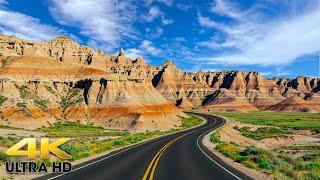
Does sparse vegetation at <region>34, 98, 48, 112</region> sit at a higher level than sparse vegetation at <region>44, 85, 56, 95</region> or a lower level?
lower

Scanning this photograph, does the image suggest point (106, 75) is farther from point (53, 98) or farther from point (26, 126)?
point (26, 126)

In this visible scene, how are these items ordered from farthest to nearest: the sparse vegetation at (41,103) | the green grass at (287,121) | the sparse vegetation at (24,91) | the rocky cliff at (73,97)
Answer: the green grass at (287,121), the sparse vegetation at (24,91), the sparse vegetation at (41,103), the rocky cliff at (73,97)

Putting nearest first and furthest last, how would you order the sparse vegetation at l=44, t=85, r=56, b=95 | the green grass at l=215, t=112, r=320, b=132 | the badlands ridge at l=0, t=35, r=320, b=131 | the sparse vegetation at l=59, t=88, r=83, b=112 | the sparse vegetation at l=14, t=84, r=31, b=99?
the badlands ridge at l=0, t=35, r=320, b=131
the sparse vegetation at l=14, t=84, r=31, b=99
the sparse vegetation at l=59, t=88, r=83, b=112
the sparse vegetation at l=44, t=85, r=56, b=95
the green grass at l=215, t=112, r=320, b=132

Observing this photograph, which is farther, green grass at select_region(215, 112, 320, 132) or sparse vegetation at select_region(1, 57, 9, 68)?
green grass at select_region(215, 112, 320, 132)

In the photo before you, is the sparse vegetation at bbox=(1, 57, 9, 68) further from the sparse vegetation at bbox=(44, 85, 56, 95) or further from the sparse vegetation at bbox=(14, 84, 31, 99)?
the sparse vegetation at bbox=(44, 85, 56, 95)

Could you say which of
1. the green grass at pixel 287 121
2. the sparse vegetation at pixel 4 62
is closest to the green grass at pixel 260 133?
the green grass at pixel 287 121

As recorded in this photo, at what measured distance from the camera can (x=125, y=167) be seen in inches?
894

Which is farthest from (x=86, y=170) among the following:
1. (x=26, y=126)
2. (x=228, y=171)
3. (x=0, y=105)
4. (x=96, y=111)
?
(x=96, y=111)

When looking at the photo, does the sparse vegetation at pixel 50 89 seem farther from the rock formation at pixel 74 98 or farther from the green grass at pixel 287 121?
the green grass at pixel 287 121

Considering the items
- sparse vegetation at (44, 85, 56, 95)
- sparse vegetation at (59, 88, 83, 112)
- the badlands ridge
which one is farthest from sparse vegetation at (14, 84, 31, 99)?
sparse vegetation at (59, 88, 83, 112)

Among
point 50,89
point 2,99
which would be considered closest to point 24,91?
point 2,99

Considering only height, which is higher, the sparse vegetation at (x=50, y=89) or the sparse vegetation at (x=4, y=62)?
the sparse vegetation at (x=4, y=62)

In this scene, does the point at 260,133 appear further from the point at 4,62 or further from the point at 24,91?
the point at 4,62

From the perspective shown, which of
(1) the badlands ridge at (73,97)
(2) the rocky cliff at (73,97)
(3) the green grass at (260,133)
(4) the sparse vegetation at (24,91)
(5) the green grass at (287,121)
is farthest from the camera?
(5) the green grass at (287,121)
